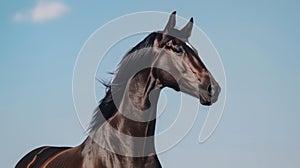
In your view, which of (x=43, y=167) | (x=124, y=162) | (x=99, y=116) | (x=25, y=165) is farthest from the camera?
(x=25, y=165)

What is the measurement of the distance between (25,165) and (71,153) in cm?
177

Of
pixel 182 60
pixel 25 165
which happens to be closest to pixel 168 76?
pixel 182 60

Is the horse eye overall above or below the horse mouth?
above

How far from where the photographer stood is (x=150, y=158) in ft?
17.1

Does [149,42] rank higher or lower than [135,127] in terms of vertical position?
higher

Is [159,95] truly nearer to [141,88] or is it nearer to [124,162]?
[141,88]

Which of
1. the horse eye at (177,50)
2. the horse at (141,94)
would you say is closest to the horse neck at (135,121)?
the horse at (141,94)

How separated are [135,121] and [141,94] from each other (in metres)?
0.27

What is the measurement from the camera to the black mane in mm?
5363

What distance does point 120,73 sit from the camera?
5426mm

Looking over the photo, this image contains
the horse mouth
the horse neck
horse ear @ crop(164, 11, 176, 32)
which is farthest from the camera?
horse ear @ crop(164, 11, 176, 32)

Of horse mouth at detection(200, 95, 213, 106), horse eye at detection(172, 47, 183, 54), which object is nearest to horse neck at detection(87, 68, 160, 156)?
horse eye at detection(172, 47, 183, 54)

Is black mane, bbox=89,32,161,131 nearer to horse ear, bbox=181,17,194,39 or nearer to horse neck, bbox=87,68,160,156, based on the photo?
horse neck, bbox=87,68,160,156

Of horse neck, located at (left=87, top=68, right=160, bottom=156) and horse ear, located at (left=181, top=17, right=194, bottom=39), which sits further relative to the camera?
horse ear, located at (left=181, top=17, right=194, bottom=39)
